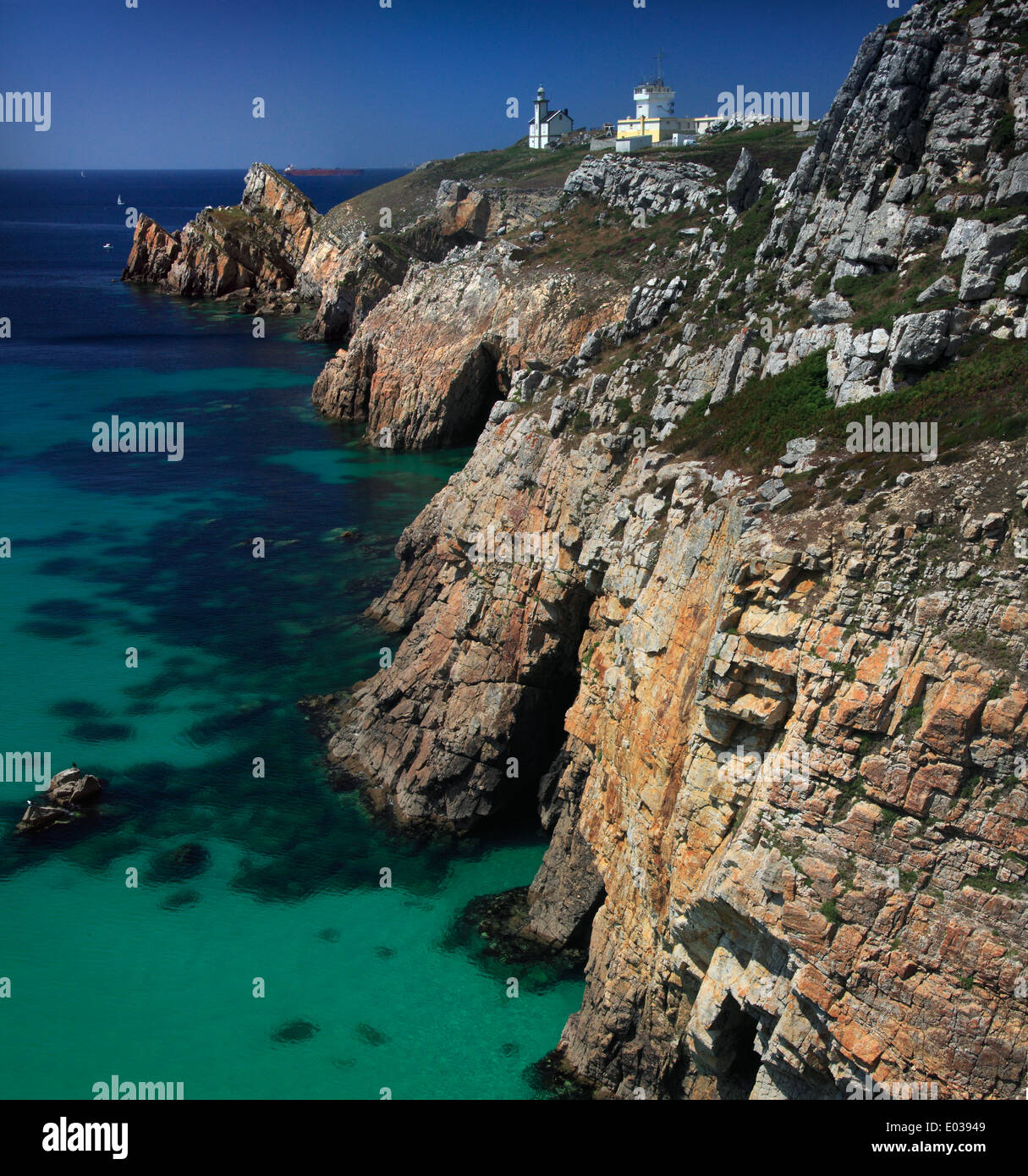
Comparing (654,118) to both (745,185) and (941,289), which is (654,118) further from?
(941,289)

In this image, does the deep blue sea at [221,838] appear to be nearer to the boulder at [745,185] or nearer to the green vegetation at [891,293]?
the green vegetation at [891,293]

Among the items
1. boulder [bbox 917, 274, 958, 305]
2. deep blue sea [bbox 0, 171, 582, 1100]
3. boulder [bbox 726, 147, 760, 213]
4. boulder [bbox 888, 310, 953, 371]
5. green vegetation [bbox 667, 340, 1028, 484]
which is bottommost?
deep blue sea [bbox 0, 171, 582, 1100]

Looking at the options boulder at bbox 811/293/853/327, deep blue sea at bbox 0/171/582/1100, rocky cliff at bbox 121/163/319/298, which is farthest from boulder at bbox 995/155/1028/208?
rocky cliff at bbox 121/163/319/298

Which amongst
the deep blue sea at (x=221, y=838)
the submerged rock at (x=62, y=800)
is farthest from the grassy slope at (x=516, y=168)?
the submerged rock at (x=62, y=800)

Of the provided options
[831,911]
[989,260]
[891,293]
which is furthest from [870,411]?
[831,911]

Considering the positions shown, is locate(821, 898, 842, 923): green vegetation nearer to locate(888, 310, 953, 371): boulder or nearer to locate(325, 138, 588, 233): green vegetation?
locate(888, 310, 953, 371): boulder
